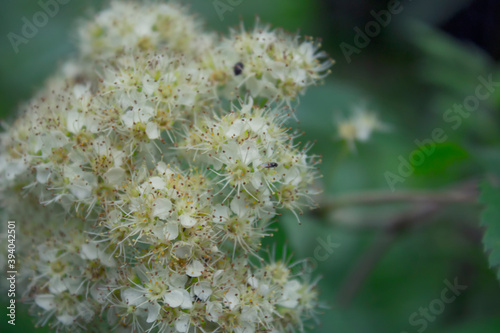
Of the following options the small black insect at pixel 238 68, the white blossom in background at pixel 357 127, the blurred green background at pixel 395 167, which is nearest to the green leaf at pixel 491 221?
the blurred green background at pixel 395 167

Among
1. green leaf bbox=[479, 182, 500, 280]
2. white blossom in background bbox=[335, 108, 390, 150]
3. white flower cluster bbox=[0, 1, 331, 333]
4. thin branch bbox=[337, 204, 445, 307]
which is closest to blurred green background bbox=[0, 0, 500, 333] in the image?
thin branch bbox=[337, 204, 445, 307]

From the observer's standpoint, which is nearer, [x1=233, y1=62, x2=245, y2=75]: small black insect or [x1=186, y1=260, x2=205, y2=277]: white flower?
[x1=186, y1=260, x2=205, y2=277]: white flower

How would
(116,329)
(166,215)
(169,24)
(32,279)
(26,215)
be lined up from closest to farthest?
(166,215) → (116,329) → (32,279) → (26,215) → (169,24)

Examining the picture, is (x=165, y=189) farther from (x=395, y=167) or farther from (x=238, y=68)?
(x=395, y=167)

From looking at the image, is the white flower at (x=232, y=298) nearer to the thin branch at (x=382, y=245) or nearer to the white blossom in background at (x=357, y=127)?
the thin branch at (x=382, y=245)

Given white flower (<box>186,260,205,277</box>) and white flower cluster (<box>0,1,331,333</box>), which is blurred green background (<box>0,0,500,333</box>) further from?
white flower (<box>186,260,205,277</box>)

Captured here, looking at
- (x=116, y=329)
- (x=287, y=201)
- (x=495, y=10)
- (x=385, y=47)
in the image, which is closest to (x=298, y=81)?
(x=287, y=201)

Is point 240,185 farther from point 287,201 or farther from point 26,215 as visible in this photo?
point 26,215
